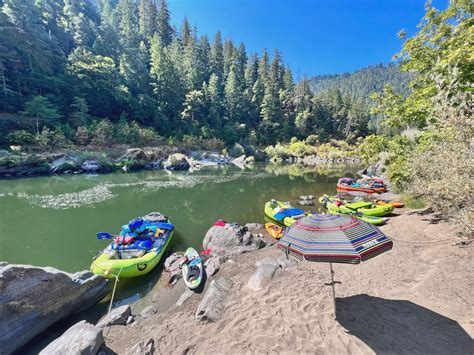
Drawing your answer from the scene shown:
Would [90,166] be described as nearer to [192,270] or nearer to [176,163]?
[176,163]

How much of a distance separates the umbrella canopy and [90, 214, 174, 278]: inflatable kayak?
5.63 m

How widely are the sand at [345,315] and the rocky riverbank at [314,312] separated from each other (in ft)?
0.05

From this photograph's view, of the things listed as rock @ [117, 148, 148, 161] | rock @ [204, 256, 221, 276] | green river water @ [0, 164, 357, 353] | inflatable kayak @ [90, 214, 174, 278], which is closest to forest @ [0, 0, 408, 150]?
rock @ [117, 148, 148, 161]

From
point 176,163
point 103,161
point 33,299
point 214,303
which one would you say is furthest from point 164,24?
point 214,303

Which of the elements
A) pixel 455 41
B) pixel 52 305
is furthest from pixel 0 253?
pixel 455 41

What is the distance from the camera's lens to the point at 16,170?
1072 inches

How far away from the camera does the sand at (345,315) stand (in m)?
3.75

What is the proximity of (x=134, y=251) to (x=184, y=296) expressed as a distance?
2.95 meters

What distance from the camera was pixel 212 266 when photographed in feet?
24.8

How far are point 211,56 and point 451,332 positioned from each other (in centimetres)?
7619

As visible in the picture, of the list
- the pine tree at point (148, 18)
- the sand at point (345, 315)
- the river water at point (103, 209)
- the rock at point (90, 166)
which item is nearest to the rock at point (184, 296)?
the sand at point (345, 315)

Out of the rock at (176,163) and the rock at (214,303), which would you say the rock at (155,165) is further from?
the rock at (214,303)

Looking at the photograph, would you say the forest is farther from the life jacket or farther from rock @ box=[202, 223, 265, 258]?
rock @ box=[202, 223, 265, 258]

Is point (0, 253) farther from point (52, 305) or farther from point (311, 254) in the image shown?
point (311, 254)
